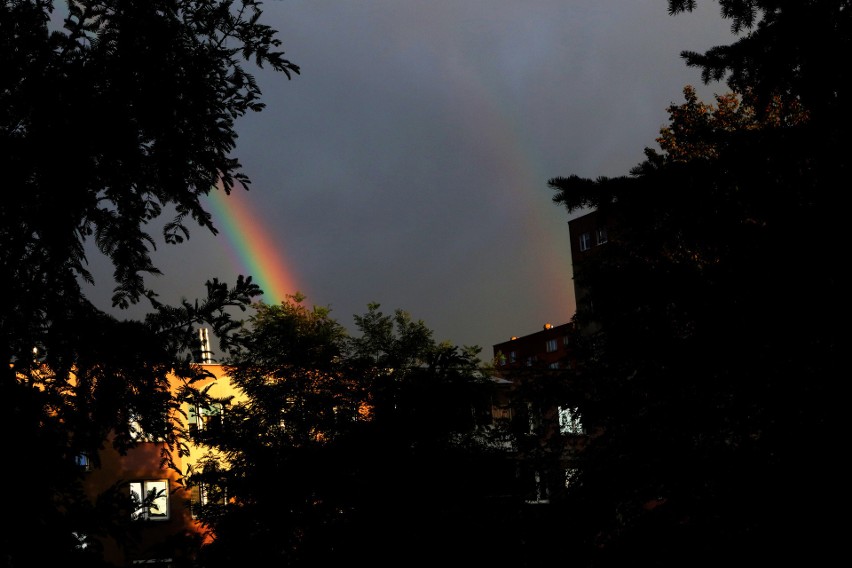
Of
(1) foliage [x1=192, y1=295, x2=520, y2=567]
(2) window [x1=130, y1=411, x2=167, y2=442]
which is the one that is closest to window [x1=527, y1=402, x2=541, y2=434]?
(1) foliage [x1=192, y1=295, x2=520, y2=567]

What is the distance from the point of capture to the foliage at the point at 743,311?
6.15 metres

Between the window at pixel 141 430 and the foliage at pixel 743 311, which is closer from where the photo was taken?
the foliage at pixel 743 311

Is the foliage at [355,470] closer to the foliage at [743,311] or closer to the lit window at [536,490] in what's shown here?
the lit window at [536,490]

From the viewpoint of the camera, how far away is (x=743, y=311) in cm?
636

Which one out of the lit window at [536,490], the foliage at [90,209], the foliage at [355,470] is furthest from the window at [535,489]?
the foliage at [90,209]

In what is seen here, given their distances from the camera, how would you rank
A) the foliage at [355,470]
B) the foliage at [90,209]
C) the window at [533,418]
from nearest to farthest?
the foliage at [90,209], the foliage at [355,470], the window at [533,418]

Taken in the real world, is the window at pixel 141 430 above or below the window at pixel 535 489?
above

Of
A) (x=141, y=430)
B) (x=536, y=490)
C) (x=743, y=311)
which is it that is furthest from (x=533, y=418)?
(x=141, y=430)

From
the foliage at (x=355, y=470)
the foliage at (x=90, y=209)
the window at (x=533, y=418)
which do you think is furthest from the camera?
the window at (x=533, y=418)

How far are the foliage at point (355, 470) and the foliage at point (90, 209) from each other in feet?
7.13

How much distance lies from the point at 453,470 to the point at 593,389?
2845 mm

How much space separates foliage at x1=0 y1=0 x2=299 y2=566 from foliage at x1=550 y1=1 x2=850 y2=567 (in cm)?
298

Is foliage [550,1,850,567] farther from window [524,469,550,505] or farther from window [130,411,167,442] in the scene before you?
window [524,469,550,505]

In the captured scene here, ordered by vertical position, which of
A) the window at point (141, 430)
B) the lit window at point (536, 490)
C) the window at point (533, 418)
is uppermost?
the window at point (533, 418)
